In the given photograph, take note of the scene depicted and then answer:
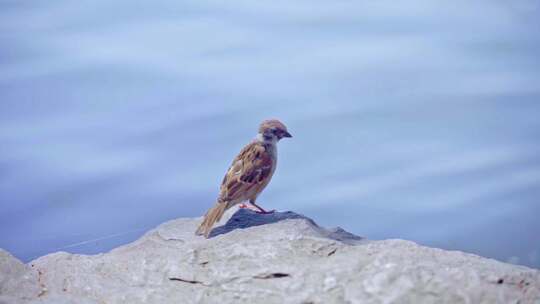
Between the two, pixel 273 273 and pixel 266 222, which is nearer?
pixel 273 273

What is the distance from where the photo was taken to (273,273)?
431 cm

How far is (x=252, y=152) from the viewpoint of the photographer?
639 cm

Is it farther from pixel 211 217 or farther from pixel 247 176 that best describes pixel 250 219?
pixel 247 176

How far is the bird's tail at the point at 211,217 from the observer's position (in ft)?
18.8

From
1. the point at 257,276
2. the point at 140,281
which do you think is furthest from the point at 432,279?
the point at 140,281

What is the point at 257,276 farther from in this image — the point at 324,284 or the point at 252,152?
the point at 252,152

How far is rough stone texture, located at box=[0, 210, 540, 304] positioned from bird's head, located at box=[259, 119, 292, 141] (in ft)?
3.52

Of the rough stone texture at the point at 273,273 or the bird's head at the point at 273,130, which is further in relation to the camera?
the bird's head at the point at 273,130

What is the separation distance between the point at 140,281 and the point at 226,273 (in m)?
0.60

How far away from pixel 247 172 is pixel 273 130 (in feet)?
1.47

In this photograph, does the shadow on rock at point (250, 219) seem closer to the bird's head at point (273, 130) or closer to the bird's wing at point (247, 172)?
the bird's wing at point (247, 172)

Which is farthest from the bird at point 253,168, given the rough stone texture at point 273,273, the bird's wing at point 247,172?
the rough stone texture at point 273,273

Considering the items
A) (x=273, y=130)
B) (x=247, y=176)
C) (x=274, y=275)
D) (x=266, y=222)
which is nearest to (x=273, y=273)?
(x=274, y=275)

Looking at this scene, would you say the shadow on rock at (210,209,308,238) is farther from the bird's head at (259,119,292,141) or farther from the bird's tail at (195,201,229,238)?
the bird's head at (259,119,292,141)
